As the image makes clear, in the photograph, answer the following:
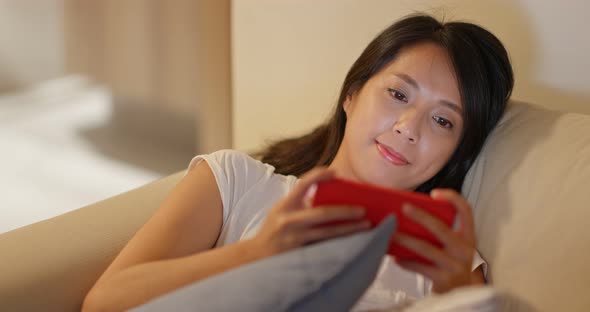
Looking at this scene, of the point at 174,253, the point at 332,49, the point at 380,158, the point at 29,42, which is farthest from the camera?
the point at 29,42

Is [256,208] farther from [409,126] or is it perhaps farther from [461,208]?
[461,208]

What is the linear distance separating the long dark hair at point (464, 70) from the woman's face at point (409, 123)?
0.02 meters

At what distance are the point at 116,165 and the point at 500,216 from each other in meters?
1.82

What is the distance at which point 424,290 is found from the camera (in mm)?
1195

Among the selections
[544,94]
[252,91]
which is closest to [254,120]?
[252,91]

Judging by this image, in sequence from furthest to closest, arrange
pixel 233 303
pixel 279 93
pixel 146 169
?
1. pixel 146 169
2. pixel 279 93
3. pixel 233 303

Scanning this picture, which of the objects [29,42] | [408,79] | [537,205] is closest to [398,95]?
[408,79]

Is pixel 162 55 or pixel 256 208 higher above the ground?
pixel 256 208

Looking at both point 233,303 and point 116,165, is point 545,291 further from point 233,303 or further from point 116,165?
point 116,165

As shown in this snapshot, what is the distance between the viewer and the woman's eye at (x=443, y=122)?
1.26m

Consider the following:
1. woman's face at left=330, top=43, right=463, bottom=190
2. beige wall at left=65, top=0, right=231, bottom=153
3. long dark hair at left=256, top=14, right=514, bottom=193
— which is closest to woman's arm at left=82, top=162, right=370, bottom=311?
woman's face at left=330, top=43, right=463, bottom=190

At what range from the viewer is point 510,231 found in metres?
1.16

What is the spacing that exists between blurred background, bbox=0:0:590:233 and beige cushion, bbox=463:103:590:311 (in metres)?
0.23

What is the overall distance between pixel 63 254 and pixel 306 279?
1.65ft
